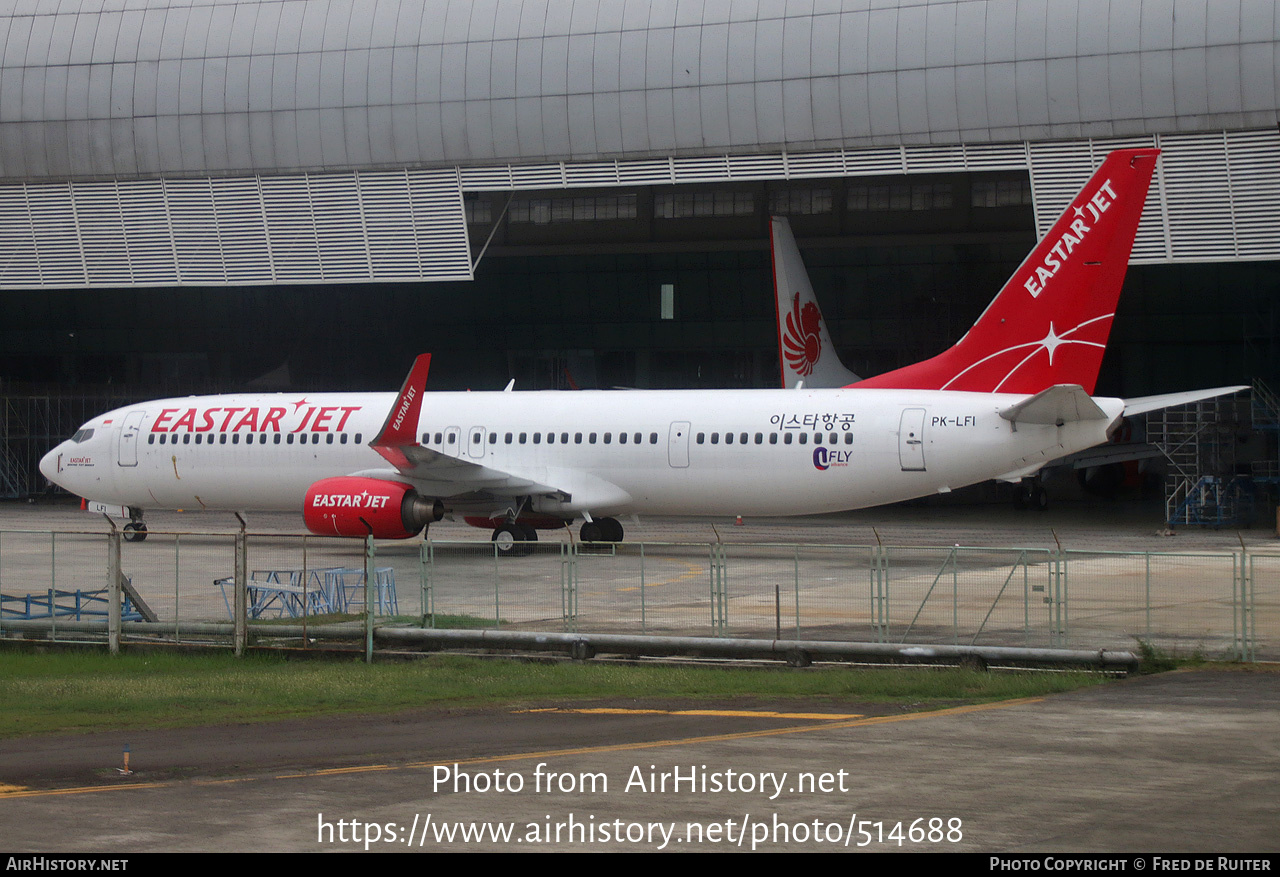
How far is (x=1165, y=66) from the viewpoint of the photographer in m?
34.1

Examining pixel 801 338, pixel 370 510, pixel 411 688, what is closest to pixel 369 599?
pixel 411 688

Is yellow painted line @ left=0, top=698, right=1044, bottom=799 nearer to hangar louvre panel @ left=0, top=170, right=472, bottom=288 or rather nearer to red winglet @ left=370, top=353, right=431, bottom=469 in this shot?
red winglet @ left=370, top=353, right=431, bottom=469

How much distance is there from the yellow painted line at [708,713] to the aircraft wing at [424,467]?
14.7 meters

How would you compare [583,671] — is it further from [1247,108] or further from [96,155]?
[96,155]

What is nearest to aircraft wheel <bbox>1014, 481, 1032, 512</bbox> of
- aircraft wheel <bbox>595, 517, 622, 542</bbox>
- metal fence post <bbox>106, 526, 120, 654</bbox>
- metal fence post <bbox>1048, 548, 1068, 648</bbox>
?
aircraft wheel <bbox>595, 517, 622, 542</bbox>

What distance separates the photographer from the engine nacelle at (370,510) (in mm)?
28094

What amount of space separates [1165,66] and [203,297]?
4034cm

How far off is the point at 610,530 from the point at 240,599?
1445 cm

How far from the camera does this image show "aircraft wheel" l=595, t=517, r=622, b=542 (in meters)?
31.4

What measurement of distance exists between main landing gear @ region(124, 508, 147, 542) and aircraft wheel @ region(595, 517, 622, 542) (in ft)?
31.8

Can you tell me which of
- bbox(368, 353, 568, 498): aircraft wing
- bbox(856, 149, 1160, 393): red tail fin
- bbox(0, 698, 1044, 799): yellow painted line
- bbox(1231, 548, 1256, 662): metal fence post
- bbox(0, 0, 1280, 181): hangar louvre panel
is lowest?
bbox(0, 698, 1044, 799): yellow painted line

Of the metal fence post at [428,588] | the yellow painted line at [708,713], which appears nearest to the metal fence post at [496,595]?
the metal fence post at [428,588]

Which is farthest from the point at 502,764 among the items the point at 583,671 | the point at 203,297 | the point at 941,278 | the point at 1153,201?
the point at 203,297

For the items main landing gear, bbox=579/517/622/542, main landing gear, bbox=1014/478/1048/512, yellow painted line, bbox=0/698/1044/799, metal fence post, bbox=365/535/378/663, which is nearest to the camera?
yellow painted line, bbox=0/698/1044/799
